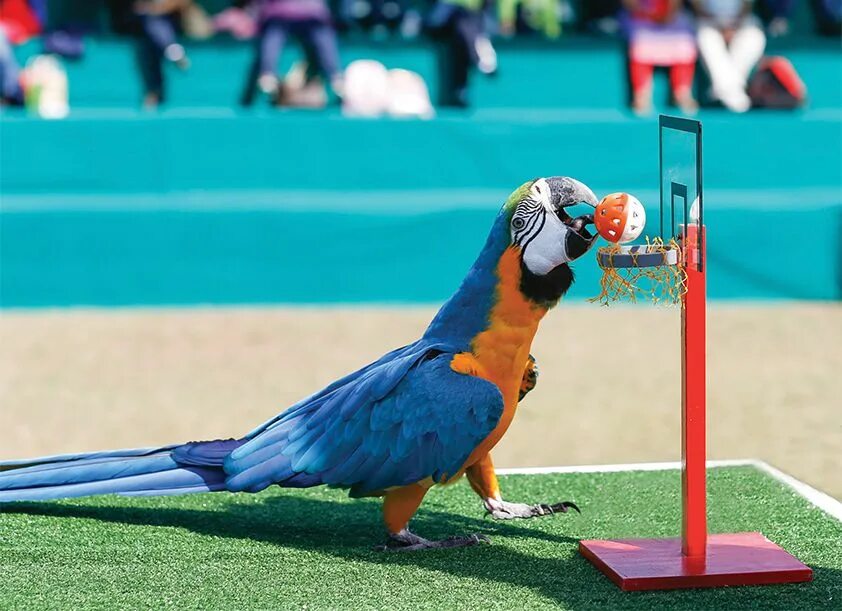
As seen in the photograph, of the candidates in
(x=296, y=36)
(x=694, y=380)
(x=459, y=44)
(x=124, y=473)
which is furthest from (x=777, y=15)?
(x=124, y=473)

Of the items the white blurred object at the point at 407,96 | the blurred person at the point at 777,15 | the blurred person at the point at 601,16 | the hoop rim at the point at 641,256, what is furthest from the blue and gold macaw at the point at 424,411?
the blurred person at the point at 777,15

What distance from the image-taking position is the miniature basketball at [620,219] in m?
3.17

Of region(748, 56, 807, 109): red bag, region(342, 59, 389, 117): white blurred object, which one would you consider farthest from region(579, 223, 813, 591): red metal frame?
region(748, 56, 807, 109): red bag

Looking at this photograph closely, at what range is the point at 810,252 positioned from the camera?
814 centimetres

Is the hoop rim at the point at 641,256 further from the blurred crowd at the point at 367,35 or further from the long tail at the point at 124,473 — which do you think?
the blurred crowd at the point at 367,35

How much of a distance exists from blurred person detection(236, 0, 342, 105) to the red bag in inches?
104

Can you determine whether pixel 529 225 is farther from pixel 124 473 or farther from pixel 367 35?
pixel 367 35

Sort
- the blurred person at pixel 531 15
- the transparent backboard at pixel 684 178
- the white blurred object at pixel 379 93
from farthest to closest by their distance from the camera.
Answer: the blurred person at pixel 531 15
the white blurred object at pixel 379 93
the transparent backboard at pixel 684 178

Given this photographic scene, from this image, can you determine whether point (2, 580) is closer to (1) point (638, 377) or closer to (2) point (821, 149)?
(1) point (638, 377)

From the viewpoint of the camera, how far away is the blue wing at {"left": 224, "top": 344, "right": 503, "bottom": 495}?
3.38 m

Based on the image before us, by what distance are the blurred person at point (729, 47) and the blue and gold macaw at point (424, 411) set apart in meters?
5.96

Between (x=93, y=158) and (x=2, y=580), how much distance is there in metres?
5.00

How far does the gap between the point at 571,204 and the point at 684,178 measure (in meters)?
0.28

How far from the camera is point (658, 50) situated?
9.28 metres
